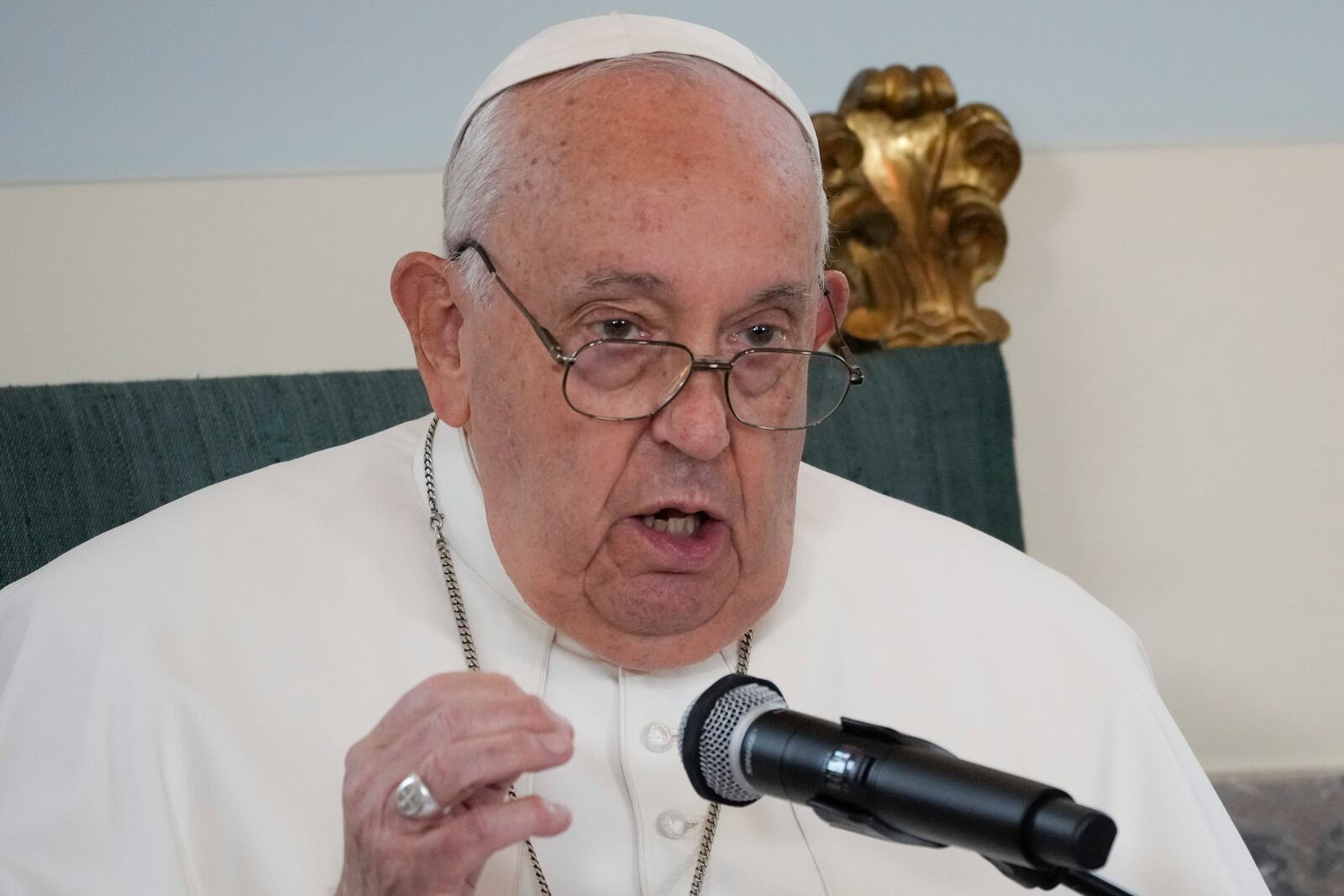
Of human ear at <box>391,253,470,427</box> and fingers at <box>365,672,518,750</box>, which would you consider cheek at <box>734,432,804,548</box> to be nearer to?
human ear at <box>391,253,470,427</box>

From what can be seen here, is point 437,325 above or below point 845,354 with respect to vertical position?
above

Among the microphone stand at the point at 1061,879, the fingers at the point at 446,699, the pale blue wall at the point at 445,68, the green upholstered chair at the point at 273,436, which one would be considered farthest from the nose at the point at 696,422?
the pale blue wall at the point at 445,68

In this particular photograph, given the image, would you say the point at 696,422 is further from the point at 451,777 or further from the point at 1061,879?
the point at 1061,879

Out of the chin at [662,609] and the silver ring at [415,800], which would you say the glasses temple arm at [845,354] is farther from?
the silver ring at [415,800]

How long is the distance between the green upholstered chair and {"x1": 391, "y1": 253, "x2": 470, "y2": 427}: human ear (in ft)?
1.86

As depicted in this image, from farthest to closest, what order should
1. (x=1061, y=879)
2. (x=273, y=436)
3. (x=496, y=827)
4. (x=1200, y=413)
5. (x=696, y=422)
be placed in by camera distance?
(x=1200, y=413) < (x=273, y=436) < (x=696, y=422) < (x=496, y=827) < (x=1061, y=879)

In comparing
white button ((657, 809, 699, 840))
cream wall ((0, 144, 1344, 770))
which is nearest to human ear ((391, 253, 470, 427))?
white button ((657, 809, 699, 840))

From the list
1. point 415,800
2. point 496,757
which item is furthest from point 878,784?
point 415,800

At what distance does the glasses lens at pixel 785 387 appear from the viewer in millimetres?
2053

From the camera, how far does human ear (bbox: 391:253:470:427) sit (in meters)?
2.22

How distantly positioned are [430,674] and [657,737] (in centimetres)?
31

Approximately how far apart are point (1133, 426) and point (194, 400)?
2.01 m

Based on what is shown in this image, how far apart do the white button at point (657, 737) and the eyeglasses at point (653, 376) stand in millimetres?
423

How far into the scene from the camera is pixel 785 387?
6.93 ft
